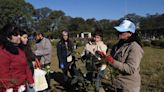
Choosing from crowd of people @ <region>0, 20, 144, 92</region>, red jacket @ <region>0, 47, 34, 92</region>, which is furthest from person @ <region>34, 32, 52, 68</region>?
red jacket @ <region>0, 47, 34, 92</region>

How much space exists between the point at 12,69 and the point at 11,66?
5 centimetres

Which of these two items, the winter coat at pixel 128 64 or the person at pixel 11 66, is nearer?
the winter coat at pixel 128 64

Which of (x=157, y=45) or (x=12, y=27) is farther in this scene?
(x=157, y=45)

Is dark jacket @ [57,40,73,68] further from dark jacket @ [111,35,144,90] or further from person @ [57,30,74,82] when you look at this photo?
dark jacket @ [111,35,144,90]

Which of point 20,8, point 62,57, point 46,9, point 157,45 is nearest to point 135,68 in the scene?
point 62,57

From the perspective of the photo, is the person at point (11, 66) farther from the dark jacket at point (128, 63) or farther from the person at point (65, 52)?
the person at point (65, 52)

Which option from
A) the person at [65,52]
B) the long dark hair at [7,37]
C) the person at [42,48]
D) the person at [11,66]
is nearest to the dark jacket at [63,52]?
the person at [65,52]

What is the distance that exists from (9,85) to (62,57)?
223 inches

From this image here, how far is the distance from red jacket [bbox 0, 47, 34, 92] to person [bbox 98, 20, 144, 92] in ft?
5.43

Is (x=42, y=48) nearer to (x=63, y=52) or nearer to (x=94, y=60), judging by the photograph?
(x=63, y=52)

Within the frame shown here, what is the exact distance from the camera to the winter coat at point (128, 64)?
420 centimetres

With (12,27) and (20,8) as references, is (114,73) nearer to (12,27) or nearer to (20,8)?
(12,27)

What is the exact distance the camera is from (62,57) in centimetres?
1092

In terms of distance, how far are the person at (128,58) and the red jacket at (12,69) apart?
5.43 ft
